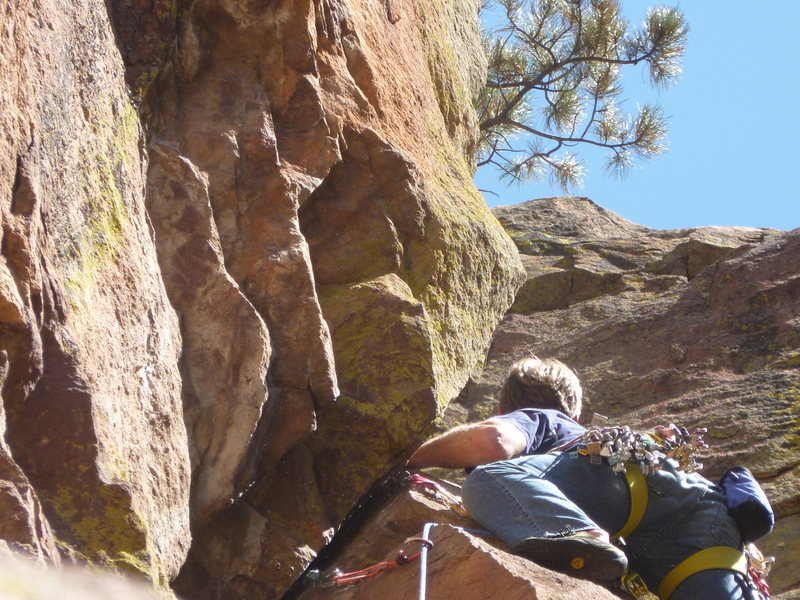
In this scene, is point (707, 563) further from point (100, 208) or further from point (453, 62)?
point (453, 62)

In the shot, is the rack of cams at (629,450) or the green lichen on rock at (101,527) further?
the rack of cams at (629,450)

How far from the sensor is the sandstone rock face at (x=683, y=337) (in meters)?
5.36

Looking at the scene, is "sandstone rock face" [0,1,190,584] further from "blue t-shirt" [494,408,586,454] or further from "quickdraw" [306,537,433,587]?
"blue t-shirt" [494,408,586,454]

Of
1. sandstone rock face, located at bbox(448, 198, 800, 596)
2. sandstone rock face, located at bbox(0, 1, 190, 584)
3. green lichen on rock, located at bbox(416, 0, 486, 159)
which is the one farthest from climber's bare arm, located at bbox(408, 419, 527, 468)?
green lichen on rock, located at bbox(416, 0, 486, 159)

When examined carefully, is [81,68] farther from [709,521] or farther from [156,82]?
[709,521]

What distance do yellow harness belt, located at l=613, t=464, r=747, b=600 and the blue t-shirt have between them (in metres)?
0.33

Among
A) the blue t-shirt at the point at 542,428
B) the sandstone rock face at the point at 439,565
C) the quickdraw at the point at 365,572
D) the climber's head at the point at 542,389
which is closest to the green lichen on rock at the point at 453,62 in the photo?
the climber's head at the point at 542,389

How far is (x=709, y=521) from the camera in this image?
A: 3.63 metres

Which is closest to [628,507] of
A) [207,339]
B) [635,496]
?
[635,496]

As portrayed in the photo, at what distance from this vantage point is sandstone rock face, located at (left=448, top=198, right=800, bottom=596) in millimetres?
5359

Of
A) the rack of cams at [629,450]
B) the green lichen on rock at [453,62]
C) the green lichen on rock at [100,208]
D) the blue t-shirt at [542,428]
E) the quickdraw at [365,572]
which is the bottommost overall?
the quickdraw at [365,572]

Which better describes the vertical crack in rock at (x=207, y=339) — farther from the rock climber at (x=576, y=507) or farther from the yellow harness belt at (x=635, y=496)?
the yellow harness belt at (x=635, y=496)

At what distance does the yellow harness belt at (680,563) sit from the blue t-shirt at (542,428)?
0.33m

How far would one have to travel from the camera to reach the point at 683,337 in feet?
21.8
